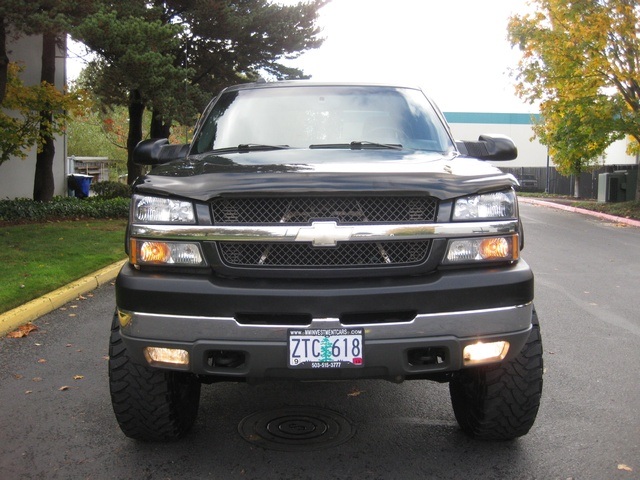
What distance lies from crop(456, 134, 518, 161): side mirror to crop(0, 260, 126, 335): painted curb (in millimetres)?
4285

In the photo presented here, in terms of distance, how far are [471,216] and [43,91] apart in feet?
48.6

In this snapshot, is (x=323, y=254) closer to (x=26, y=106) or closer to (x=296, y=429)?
(x=296, y=429)

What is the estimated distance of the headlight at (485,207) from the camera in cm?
324

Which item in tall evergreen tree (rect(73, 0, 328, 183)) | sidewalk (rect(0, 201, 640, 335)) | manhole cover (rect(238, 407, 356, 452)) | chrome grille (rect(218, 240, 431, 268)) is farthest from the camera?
tall evergreen tree (rect(73, 0, 328, 183))

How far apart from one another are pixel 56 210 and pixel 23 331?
11.6m

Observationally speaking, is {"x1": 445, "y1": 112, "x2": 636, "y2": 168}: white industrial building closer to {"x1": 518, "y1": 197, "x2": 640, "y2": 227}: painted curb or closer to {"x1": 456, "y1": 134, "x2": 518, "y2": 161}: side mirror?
{"x1": 518, "y1": 197, "x2": 640, "y2": 227}: painted curb

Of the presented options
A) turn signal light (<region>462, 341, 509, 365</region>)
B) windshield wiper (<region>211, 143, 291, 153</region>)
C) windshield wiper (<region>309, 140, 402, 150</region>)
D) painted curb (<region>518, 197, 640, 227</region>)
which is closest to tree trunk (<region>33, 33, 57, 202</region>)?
painted curb (<region>518, 197, 640, 227</region>)

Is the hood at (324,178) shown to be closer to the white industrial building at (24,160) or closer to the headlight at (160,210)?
the headlight at (160,210)

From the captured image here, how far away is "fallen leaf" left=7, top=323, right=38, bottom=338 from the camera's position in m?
6.26

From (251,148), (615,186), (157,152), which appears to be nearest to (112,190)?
(615,186)

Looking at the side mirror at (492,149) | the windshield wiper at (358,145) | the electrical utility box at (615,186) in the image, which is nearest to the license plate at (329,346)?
the windshield wiper at (358,145)

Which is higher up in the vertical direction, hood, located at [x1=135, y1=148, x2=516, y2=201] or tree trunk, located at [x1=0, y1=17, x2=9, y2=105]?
tree trunk, located at [x1=0, y1=17, x2=9, y2=105]

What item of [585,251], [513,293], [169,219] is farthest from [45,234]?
[513,293]

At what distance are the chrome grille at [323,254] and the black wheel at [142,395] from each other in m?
0.74
